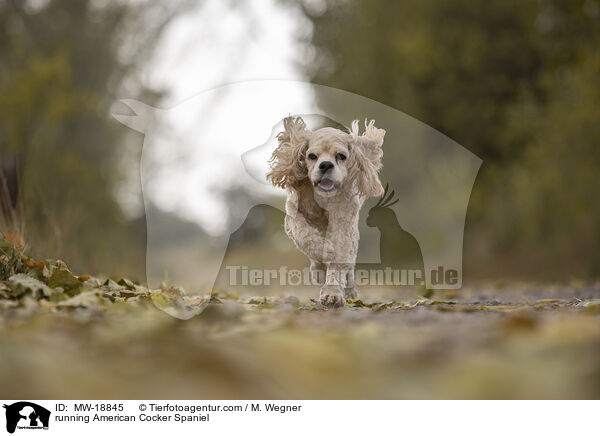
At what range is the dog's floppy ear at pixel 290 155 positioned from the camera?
4918mm

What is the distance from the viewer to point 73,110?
392 inches

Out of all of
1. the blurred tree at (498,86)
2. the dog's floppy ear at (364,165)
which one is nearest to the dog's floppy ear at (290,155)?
the dog's floppy ear at (364,165)

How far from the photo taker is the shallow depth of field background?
2.09 m

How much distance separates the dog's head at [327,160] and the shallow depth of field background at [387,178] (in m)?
0.69

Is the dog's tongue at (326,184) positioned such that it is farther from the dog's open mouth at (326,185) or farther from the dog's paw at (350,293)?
the dog's paw at (350,293)

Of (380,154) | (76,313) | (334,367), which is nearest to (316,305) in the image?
(380,154)

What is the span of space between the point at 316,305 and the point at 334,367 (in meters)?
2.36

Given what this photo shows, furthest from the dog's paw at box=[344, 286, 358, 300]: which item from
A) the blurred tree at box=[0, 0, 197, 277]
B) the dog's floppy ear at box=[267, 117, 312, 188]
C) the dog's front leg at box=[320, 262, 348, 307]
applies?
the blurred tree at box=[0, 0, 197, 277]

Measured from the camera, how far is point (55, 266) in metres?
4.36

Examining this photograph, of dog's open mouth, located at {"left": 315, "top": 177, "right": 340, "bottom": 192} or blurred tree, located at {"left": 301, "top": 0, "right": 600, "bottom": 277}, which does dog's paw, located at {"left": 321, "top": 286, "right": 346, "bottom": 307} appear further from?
blurred tree, located at {"left": 301, "top": 0, "right": 600, "bottom": 277}

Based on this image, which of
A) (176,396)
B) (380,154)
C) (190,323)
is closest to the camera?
(176,396)
